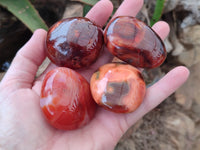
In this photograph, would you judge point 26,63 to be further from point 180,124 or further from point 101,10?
point 180,124

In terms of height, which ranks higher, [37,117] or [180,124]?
[37,117]

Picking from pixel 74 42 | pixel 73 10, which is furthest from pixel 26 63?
pixel 73 10

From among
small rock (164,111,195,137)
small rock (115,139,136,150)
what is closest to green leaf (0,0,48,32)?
small rock (115,139,136,150)

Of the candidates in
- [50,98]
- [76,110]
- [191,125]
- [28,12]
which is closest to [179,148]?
[191,125]

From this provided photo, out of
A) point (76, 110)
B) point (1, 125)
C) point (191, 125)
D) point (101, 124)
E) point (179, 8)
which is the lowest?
point (191, 125)

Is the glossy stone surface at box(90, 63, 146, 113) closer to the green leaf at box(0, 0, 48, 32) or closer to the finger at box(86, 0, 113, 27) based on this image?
the finger at box(86, 0, 113, 27)

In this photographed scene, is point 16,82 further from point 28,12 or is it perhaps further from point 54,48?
point 28,12
